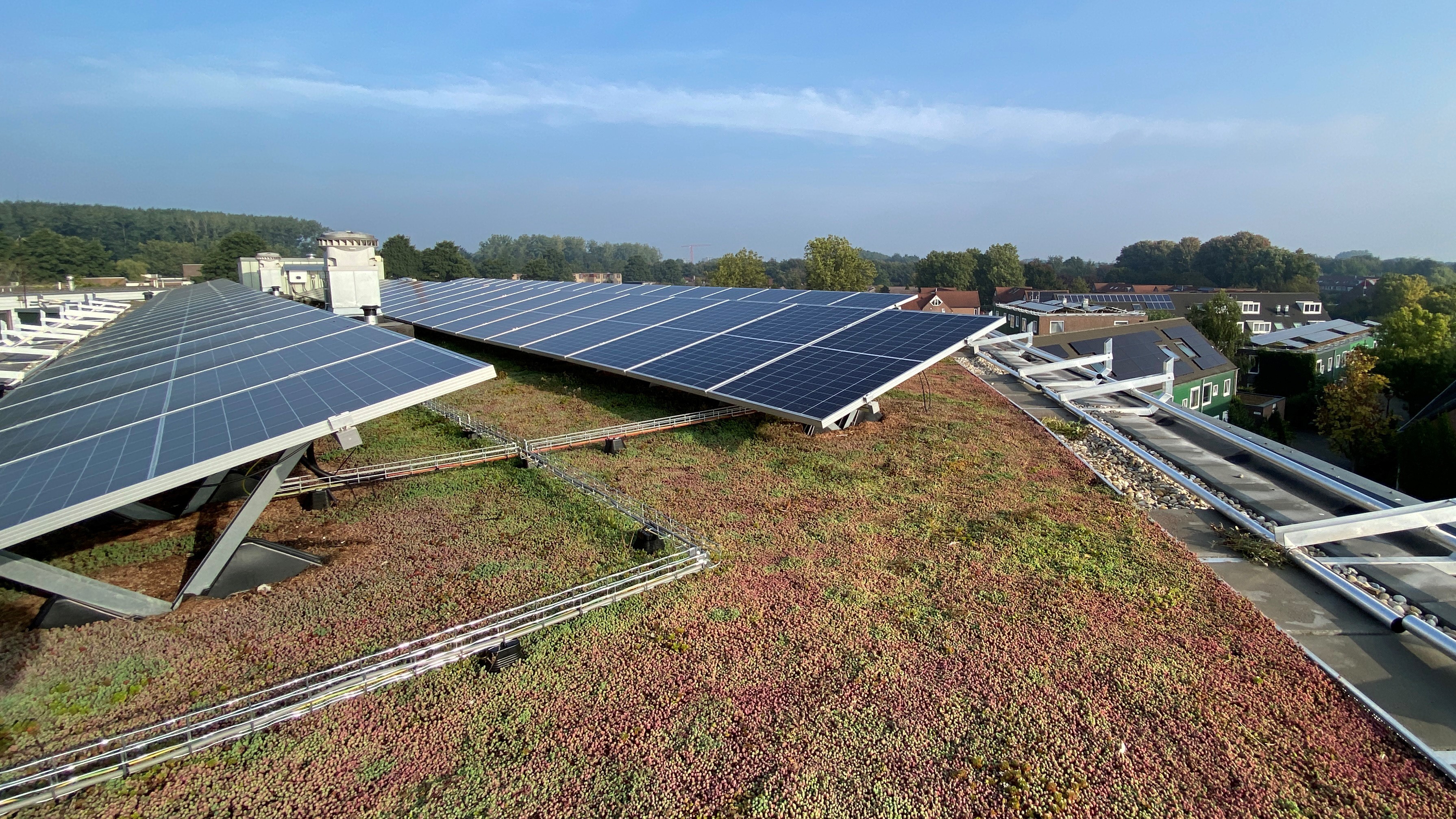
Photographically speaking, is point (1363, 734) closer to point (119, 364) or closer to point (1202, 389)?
point (119, 364)

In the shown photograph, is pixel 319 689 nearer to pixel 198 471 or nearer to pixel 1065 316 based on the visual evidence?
pixel 198 471

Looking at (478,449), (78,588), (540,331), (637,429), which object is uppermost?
(540,331)

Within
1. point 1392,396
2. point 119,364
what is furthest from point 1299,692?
point 1392,396

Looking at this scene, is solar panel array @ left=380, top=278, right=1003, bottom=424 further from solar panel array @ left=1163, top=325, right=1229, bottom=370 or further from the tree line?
the tree line

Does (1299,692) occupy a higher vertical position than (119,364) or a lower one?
lower

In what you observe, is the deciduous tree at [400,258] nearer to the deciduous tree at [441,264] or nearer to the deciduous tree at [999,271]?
the deciduous tree at [441,264]

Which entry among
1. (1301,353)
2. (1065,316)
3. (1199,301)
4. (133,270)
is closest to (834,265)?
(1065,316)
